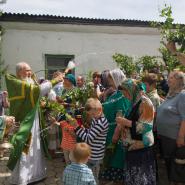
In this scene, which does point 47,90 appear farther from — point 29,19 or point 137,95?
point 29,19

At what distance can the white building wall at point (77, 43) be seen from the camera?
42.2 feet

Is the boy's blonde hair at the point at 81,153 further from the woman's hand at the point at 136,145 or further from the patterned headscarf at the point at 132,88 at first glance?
the patterned headscarf at the point at 132,88

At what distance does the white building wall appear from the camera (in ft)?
42.2

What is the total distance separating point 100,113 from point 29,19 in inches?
313

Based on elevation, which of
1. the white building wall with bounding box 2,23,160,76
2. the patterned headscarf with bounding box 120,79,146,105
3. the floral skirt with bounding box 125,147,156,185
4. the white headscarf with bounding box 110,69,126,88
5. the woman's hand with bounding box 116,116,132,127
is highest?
the white building wall with bounding box 2,23,160,76

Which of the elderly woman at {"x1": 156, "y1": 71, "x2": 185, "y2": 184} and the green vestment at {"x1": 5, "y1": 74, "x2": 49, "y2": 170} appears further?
the green vestment at {"x1": 5, "y1": 74, "x2": 49, "y2": 170}

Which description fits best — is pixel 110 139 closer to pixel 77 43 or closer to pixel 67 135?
pixel 67 135

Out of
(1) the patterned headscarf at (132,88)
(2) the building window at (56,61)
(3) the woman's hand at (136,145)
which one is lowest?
(3) the woman's hand at (136,145)

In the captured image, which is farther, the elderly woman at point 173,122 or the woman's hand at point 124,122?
the elderly woman at point 173,122

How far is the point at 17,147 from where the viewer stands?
19.3ft

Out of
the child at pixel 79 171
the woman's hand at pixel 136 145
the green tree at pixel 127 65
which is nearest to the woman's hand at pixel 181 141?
the woman's hand at pixel 136 145

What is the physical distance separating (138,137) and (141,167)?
0.44 meters

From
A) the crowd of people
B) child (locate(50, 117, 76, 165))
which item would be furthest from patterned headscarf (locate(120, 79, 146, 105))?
child (locate(50, 117, 76, 165))

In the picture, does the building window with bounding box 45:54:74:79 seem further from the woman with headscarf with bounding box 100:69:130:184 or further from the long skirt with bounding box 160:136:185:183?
the long skirt with bounding box 160:136:185:183
